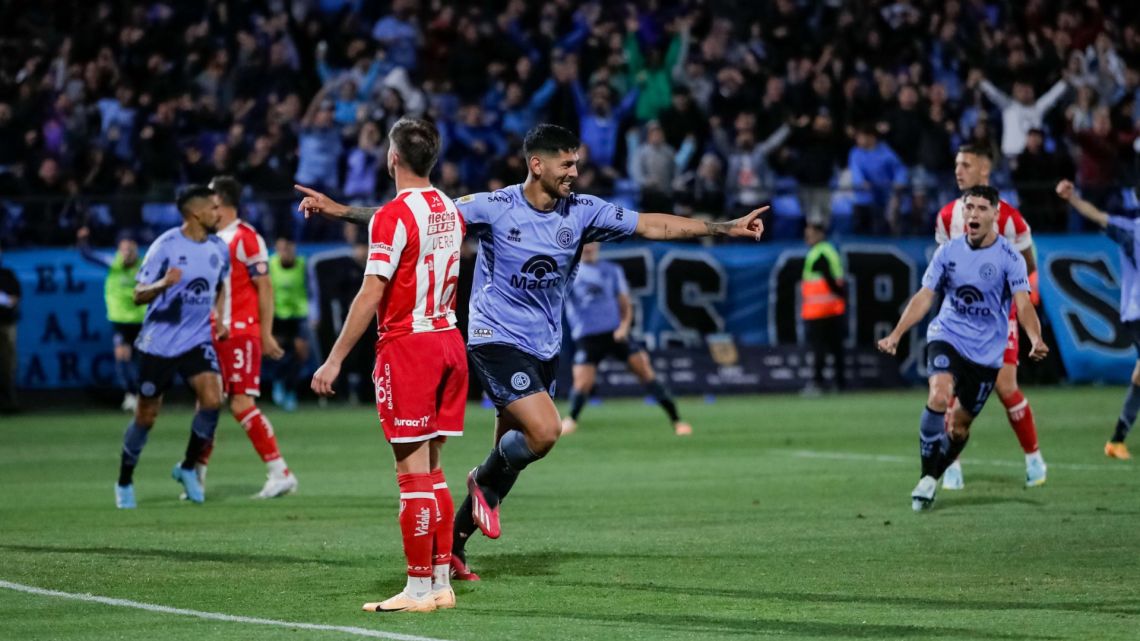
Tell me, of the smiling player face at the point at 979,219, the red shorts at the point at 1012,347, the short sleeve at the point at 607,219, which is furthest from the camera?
the red shorts at the point at 1012,347

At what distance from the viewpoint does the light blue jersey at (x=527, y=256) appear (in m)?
9.55

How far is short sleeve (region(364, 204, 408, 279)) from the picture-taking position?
8438mm

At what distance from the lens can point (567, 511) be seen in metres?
13.0

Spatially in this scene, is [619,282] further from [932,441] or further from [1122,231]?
[932,441]

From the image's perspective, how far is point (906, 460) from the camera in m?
16.5

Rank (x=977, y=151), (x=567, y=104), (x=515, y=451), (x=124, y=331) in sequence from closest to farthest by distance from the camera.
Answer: (x=515, y=451) → (x=977, y=151) → (x=124, y=331) → (x=567, y=104)

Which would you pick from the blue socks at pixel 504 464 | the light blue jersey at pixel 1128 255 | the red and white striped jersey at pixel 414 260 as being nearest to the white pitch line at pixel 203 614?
the red and white striped jersey at pixel 414 260

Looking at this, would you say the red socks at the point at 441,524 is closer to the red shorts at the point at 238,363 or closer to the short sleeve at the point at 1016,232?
the red shorts at the point at 238,363

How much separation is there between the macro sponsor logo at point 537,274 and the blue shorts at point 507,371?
36cm

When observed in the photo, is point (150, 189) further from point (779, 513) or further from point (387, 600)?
point (387, 600)

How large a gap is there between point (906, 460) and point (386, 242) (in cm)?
920

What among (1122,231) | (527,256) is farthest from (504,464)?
(1122,231)

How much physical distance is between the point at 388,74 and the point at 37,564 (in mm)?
18008

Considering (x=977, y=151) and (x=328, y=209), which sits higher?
(x=977, y=151)
